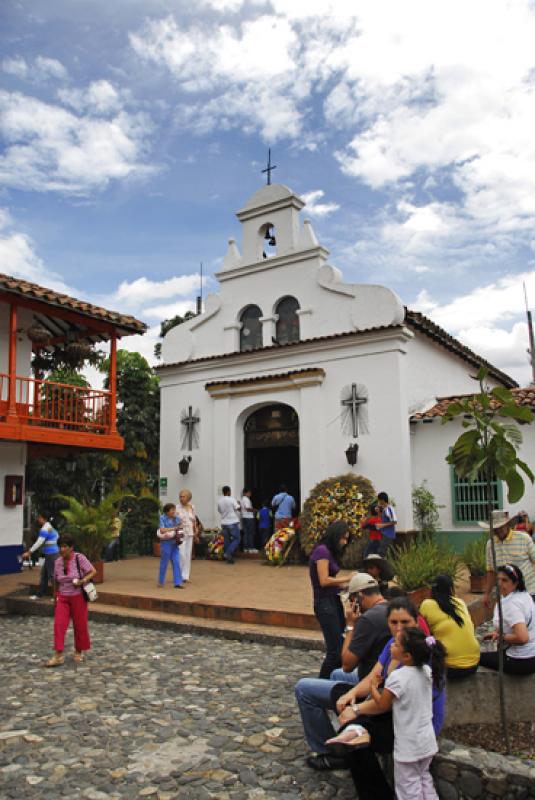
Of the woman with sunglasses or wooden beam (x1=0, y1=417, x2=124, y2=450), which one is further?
wooden beam (x1=0, y1=417, x2=124, y2=450)

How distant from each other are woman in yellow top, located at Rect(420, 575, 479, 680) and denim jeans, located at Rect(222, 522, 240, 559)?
9831 mm

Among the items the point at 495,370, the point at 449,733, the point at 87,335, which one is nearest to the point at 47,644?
the point at 449,733

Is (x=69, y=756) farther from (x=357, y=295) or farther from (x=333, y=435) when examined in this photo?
(x=357, y=295)

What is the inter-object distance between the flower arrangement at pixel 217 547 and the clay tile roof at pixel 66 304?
16.8 feet

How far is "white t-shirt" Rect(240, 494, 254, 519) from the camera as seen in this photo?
15761mm

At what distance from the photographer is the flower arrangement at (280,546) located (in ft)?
46.5

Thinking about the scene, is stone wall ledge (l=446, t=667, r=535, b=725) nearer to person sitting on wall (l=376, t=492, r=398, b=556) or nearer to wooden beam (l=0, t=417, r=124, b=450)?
person sitting on wall (l=376, t=492, r=398, b=556)

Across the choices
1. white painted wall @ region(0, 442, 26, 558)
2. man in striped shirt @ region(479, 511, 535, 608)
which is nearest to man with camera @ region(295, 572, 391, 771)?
man in striped shirt @ region(479, 511, 535, 608)

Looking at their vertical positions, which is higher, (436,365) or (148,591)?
(436,365)

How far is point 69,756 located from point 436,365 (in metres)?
14.0

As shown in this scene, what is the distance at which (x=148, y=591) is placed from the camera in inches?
426

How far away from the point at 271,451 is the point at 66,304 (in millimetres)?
6818

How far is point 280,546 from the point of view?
14.2 m

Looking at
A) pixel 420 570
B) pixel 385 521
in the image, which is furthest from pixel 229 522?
pixel 420 570
